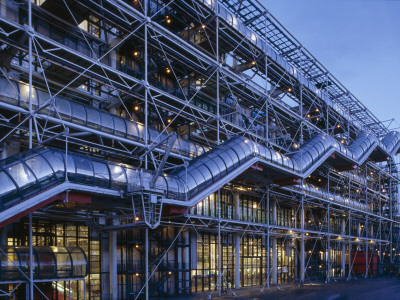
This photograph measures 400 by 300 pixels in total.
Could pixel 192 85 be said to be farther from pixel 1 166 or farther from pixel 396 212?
pixel 396 212

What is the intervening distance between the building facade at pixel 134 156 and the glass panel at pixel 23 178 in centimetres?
4

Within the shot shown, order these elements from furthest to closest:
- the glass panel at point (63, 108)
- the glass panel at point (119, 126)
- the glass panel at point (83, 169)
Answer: the glass panel at point (119, 126)
the glass panel at point (63, 108)
the glass panel at point (83, 169)

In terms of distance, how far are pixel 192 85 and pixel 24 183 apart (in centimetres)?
1488

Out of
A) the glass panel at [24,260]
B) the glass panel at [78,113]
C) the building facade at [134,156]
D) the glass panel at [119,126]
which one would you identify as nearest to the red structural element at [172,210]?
the building facade at [134,156]

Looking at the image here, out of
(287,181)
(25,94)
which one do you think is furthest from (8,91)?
(287,181)

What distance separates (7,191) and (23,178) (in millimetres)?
621

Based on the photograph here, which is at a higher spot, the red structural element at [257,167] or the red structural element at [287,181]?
the red structural element at [257,167]

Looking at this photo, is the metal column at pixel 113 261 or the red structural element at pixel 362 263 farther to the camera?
the red structural element at pixel 362 263

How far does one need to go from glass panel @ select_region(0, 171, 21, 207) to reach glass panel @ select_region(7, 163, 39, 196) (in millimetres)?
170

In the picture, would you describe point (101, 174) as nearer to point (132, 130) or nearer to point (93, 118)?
point (93, 118)

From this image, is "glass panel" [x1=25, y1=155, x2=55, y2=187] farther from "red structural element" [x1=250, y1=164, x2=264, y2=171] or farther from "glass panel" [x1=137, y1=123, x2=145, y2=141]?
"red structural element" [x1=250, y1=164, x2=264, y2=171]

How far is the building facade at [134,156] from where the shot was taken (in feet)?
46.3

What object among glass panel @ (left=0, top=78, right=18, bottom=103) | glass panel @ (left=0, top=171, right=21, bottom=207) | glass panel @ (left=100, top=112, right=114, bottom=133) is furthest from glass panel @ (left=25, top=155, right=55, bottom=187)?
glass panel @ (left=100, top=112, right=114, bottom=133)

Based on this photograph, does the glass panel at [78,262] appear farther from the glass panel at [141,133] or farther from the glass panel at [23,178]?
the glass panel at [141,133]
